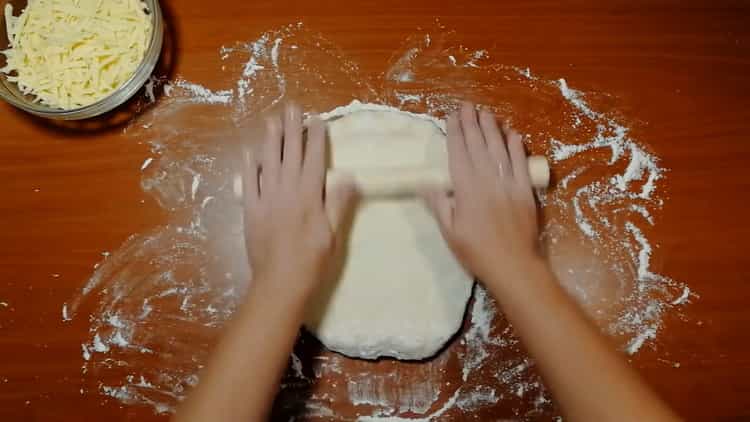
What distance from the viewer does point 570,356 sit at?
2.30 ft

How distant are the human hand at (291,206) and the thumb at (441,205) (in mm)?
111

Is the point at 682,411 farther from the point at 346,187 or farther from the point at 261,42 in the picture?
the point at 261,42

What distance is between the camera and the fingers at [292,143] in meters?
0.83

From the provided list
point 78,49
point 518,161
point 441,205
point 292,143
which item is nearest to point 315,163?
point 292,143

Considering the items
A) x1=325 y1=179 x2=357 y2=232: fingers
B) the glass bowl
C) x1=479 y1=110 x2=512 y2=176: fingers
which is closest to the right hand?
x1=479 y1=110 x2=512 y2=176: fingers

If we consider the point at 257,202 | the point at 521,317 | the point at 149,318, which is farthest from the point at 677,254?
the point at 149,318

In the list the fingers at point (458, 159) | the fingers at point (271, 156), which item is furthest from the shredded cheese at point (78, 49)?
the fingers at point (458, 159)

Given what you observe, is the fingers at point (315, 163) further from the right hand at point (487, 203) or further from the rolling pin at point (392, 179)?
the right hand at point (487, 203)

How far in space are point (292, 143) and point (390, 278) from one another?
0.24m

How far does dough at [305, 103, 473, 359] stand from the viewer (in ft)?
2.80

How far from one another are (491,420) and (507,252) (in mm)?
272

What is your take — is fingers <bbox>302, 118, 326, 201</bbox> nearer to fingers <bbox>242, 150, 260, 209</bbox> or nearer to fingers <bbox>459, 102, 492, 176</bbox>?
fingers <bbox>242, 150, 260, 209</bbox>

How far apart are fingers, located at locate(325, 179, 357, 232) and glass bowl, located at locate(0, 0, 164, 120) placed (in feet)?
1.11

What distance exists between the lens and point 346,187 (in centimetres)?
83
